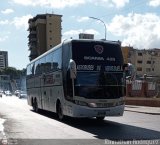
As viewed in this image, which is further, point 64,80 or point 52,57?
point 52,57

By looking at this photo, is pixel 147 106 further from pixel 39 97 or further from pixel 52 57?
pixel 52 57

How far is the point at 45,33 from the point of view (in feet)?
481

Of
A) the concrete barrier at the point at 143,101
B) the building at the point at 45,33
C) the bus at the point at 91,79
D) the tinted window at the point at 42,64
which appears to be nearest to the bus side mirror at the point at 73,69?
the bus at the point at 91,79

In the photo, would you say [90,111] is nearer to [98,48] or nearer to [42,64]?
[98,48]

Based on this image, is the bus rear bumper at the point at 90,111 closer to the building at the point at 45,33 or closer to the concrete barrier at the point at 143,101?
the concrete barrier at the point at 143,101

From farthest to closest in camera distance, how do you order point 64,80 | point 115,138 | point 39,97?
point 39,97 < point 64,80 < point 115,138

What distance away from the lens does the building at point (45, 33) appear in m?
145

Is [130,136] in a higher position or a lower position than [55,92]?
lower

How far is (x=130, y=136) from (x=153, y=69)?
135 m

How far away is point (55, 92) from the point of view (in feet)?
72.2

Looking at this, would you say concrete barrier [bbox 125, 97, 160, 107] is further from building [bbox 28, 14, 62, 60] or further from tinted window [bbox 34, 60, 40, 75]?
building [bbox 28, 14, 62, 60]

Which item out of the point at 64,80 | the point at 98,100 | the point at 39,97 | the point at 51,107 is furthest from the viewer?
the point at 39,97

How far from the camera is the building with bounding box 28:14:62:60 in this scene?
145 metres

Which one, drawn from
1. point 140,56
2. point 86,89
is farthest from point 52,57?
point 140,56
